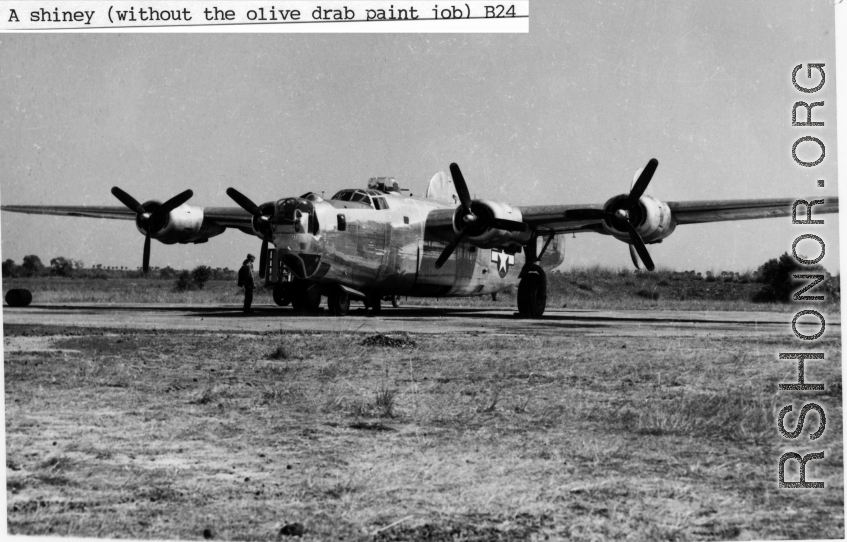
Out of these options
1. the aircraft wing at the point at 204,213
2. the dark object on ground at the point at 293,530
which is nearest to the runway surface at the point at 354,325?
the aircraft wing at the point at 204,213

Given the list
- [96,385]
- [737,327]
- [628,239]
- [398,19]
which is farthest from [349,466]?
[628,239]

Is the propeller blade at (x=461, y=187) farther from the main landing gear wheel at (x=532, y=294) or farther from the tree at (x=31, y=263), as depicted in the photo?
the tree at (x=31, y=263)

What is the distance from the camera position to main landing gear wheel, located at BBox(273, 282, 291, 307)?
25.5 m

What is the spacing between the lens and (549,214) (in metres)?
24.9

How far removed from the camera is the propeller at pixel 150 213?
25719mm

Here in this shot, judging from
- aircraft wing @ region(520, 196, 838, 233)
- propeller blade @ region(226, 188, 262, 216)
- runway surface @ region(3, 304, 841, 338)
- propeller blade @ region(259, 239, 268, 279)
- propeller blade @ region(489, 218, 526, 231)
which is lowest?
runway surface @ region(3, 304, 841, 338)

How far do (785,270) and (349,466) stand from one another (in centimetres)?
3514

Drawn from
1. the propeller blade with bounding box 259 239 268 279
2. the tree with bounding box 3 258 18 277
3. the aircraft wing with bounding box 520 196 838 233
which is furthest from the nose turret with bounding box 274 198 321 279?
the aircraft wing with bounding box 520 196 838 233

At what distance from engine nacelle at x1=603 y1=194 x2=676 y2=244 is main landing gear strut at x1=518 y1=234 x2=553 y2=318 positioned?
4308 millimetres

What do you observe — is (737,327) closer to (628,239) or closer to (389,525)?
(628,239)

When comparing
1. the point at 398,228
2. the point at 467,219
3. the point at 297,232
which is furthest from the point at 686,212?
the point at 297,232

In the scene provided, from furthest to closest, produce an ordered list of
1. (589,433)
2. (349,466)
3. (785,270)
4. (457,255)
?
(785,270), (457,255), (589,433), (349,466)

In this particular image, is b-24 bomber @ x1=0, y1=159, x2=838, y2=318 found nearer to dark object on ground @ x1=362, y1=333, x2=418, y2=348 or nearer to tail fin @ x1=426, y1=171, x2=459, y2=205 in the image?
tail fin @ x1=426, y1=171, x2=459, y2=205

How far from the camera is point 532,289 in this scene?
26.8 metres
